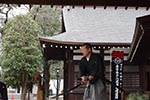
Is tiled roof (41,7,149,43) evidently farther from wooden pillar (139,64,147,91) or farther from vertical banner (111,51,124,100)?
vertical banner (111,51,124,100)

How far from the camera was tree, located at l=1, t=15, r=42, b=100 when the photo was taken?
20.8 metres

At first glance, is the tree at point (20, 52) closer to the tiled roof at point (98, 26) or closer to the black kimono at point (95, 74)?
the tiled roof at point (98, 26)

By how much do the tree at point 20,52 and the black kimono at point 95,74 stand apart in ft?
53.6

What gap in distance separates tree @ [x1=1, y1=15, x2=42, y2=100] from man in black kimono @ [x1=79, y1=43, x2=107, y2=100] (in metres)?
16.4

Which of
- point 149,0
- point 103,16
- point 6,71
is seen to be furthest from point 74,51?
point 6,71

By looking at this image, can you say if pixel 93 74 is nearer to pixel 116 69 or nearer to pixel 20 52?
pixel 116 69

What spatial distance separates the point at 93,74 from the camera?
443cm

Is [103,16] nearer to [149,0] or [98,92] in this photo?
[149,0]

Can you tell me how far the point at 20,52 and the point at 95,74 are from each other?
16771 mm

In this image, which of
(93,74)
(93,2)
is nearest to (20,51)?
(93,2)

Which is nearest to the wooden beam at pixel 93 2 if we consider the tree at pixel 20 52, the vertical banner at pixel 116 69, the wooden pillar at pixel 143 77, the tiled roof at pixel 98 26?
the vertical banner at pixel 116 69

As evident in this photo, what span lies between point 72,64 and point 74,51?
436mm

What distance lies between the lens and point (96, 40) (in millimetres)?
10867

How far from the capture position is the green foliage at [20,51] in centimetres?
2083
